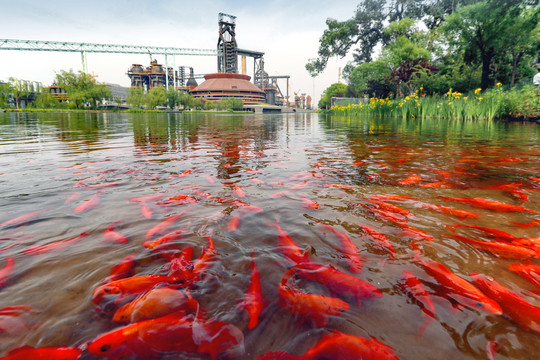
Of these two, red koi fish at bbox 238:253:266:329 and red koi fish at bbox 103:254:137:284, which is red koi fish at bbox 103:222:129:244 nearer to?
red koi fish at bbox 103:254:137:284

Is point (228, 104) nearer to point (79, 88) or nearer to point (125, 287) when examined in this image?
point (79, 88)

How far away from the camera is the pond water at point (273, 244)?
1249 mm

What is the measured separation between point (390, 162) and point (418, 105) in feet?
52.1

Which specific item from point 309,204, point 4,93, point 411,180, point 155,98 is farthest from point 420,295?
point 4,93

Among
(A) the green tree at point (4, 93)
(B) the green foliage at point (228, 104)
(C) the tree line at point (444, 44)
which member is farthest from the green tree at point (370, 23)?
(A) the green tree at point (4, 93)

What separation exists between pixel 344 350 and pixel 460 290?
0.83 metres

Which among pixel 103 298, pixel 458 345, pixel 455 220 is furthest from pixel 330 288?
pixel 455 220

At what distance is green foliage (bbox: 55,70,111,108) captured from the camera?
2418 inches

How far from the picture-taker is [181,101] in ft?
240

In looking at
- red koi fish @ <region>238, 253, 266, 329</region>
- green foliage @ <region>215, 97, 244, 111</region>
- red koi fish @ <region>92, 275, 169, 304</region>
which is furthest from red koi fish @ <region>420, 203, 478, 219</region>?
green foliage @ <region>215, 97, 244, 111</region>

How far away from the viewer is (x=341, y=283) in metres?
1.53

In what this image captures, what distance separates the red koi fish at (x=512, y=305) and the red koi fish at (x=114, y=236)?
95.3 inches

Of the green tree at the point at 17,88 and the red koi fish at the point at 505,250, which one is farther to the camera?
the green tree at the point at 17,88

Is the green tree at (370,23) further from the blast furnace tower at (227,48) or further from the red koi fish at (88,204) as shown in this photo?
the blast furnace tower at (227,48)
